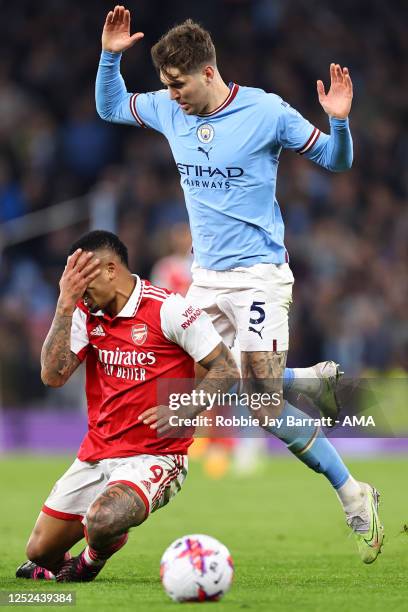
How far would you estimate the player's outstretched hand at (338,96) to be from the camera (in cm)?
691

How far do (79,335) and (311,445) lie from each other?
4.65ft

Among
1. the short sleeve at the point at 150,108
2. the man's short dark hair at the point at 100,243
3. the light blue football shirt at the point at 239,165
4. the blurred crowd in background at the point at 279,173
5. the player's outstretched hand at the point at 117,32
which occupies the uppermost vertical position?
the blurred crowd in background at the point at 279,173

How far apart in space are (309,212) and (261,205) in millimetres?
10672

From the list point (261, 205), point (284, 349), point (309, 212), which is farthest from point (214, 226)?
point (309, 212)

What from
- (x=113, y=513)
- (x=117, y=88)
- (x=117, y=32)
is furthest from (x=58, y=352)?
(x=117, y=32)

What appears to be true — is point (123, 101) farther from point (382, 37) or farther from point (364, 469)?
point (382, 37)

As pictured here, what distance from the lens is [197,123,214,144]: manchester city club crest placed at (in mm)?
7207

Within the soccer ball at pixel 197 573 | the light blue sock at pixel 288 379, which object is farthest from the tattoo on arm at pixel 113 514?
the light blue sock at pixel 288 379

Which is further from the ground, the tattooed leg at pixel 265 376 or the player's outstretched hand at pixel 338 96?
the player's outstretched hand at pixel 338 96

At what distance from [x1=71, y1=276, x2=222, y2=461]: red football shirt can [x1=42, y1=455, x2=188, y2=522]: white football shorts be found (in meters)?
0.05

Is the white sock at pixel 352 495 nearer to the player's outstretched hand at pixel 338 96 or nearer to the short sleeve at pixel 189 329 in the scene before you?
the short sleeve at pixel 189 329

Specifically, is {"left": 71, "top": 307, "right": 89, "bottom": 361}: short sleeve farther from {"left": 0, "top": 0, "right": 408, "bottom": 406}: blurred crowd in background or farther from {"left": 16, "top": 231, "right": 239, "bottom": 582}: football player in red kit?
{"left": 0, "top": 0, "right": 408, "bottom": 406}: blurred crowd in background

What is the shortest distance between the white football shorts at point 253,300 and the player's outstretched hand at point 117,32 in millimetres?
1357

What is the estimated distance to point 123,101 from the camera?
25.0 ft
